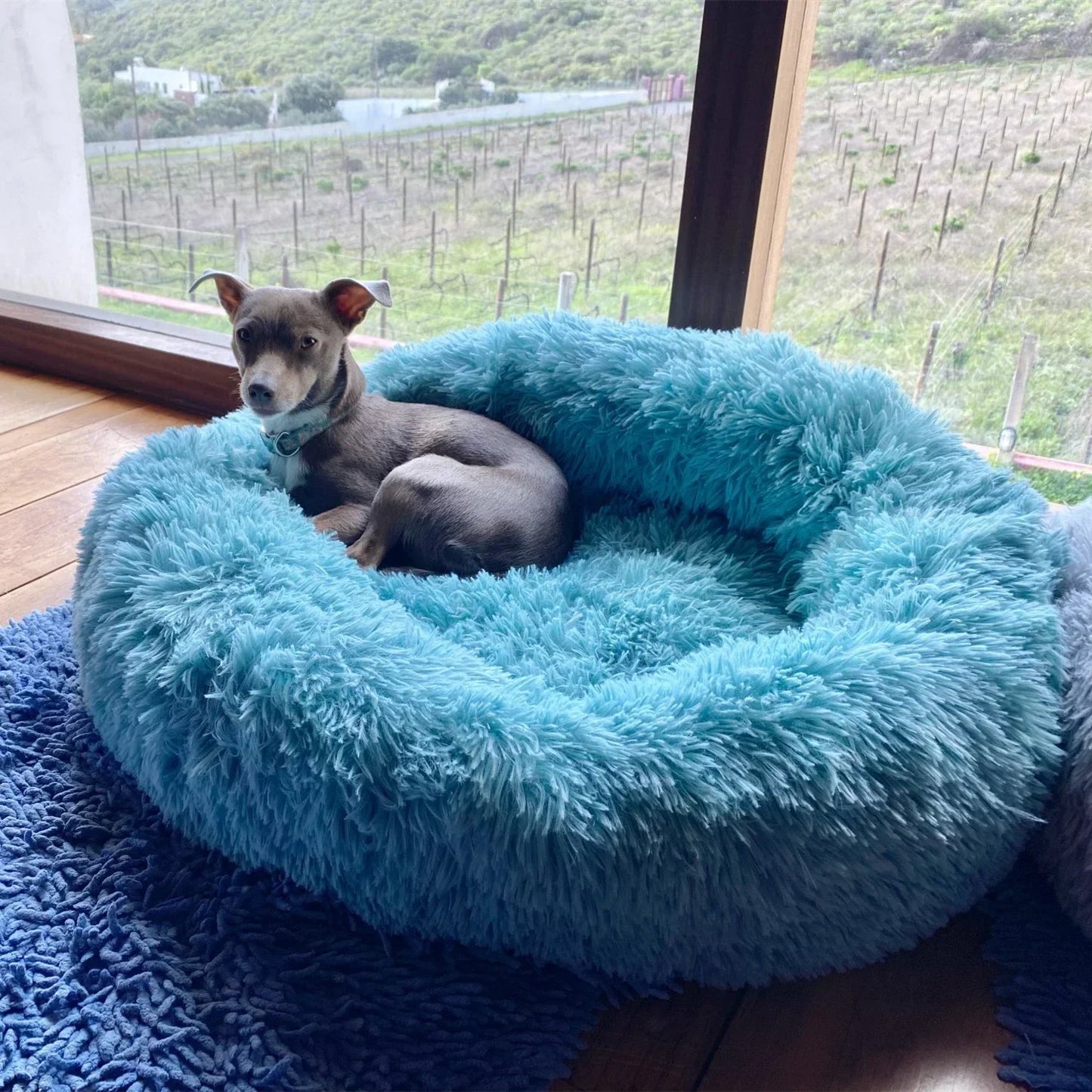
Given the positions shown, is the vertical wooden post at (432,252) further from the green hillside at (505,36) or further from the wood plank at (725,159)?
the wood plank at (725,159)

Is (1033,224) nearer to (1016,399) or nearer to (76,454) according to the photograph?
(1016,399)

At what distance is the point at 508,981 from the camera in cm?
111

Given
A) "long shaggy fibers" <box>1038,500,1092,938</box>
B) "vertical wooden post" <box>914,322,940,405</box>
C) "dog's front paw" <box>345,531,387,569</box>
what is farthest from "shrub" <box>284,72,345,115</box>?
"long shaggy fibers" <box>1038,500,1092,938</box>

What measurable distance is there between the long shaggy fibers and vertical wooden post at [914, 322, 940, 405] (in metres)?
0.84

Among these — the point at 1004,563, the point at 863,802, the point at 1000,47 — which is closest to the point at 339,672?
the point at 863,802

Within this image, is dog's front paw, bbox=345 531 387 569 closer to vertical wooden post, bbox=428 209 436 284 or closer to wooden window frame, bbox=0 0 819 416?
wooden window frame, bbox=0 0 819 416

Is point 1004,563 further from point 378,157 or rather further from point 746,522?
point 378,157

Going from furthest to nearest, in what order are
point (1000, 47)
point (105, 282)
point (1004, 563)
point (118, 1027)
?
point (105, 282)
point (1000, 47)
point (1004, 563)
point (118, 1027)

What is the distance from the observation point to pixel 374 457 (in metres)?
1.76

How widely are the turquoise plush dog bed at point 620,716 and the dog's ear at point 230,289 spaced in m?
0.31

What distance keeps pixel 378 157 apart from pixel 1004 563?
1.77 m

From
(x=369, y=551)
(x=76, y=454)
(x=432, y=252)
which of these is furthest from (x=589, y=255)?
(x=76, y=454)

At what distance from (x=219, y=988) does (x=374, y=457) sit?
905mm

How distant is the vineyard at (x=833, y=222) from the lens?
1938 mm
